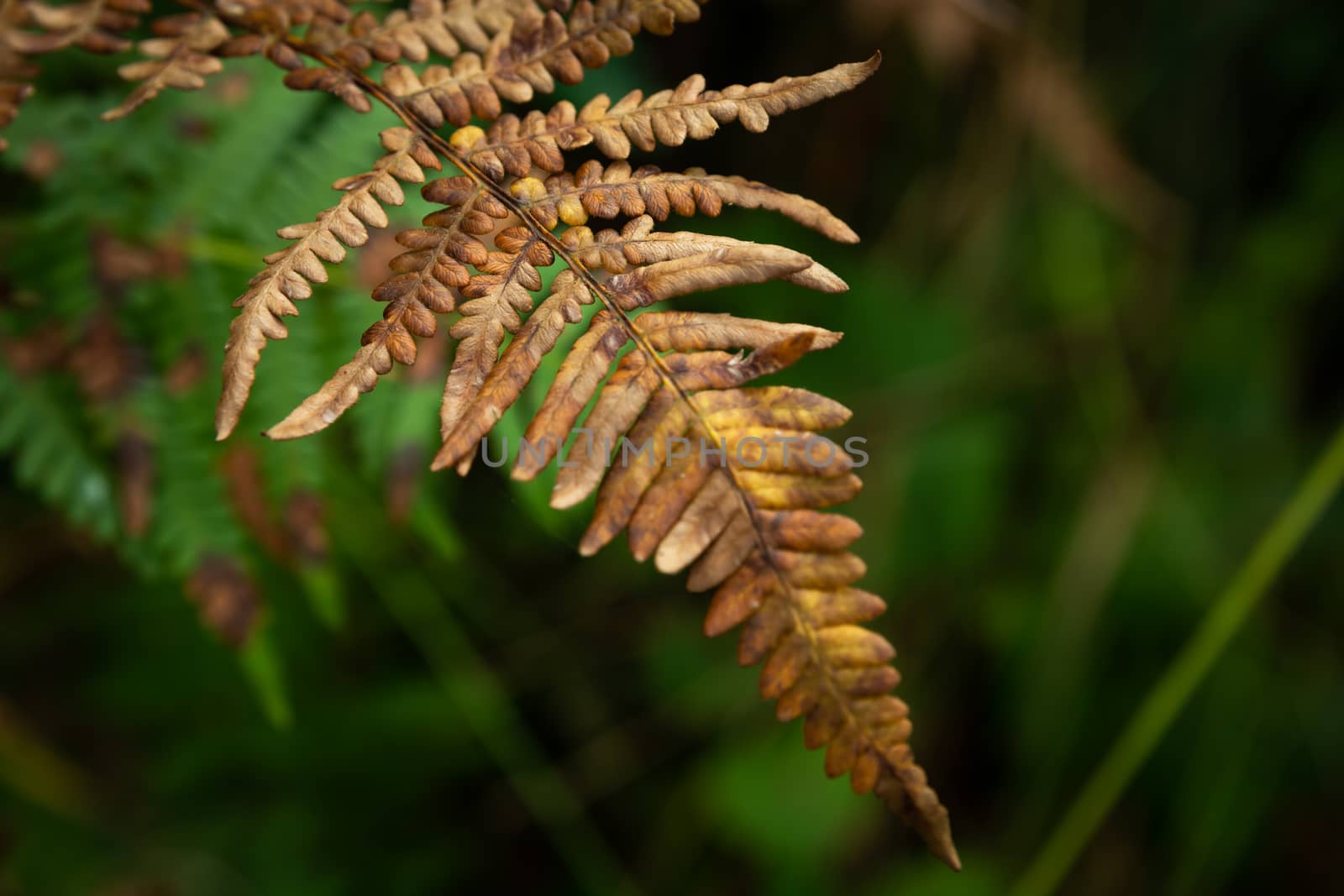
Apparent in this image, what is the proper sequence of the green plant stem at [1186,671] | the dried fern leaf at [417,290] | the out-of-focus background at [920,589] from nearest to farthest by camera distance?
the dried fern leaf at [417,290] < the green plant stem at [1186,671] < the out-of-focus background at [920,589]

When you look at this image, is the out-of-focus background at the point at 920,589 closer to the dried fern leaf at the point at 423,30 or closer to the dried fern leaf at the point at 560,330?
the dried fern leaf at the point at 423,30

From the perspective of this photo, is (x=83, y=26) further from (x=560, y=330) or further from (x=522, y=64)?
(x=560, y=330)

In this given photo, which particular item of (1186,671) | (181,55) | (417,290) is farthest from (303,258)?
(1186,671)

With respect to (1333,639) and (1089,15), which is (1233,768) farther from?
(1089,15)

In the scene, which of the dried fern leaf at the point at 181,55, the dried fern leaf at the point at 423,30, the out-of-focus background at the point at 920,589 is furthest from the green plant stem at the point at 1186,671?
the dried fern leaf at the point at 181,55

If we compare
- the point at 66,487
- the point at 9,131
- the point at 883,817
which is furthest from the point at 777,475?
the point at 883,817
